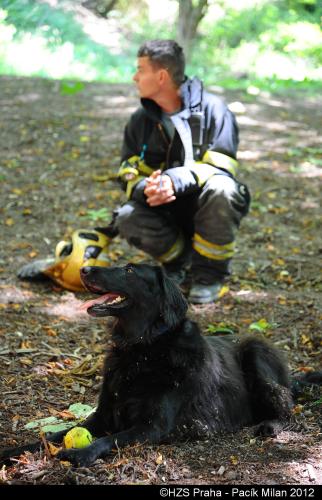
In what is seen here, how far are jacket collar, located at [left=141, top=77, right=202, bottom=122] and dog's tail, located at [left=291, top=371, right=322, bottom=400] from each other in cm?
225

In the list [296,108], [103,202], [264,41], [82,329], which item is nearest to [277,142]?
[296,108]

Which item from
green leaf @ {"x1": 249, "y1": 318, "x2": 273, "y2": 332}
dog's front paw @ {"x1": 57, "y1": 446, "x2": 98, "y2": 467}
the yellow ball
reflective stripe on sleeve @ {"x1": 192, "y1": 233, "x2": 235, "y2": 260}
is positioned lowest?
green leaf @ {"x1": 249, "y1": 318, "x2": 273, "y2": 332}

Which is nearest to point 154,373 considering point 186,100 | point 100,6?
point 186,100

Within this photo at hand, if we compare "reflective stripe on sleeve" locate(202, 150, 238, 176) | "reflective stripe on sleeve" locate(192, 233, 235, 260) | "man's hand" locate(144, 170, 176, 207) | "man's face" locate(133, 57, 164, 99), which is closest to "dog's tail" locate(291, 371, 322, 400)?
"reflective stripe on sleeve" locate(192, 233, 235, 260)

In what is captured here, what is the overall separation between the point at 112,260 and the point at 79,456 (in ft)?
10.7

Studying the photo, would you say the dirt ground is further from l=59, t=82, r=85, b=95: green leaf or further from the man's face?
the man's face

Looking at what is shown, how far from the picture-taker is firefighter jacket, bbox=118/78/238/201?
4.83m

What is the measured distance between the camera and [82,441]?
291 centimetres

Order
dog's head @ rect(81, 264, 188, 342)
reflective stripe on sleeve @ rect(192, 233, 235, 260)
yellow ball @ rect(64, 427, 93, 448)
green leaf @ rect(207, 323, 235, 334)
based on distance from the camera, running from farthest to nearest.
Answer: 1. reflective stripe on sleeve @ rect(192, 233, 235, 260)
2. green leaf @ rect(207, 323, 235, 334)
3. dog's head @ rect(81, 264, 188, 342)
4. yellow ball @ rect(64, 427, 93, 448)

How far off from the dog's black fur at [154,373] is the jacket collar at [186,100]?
2.13 m

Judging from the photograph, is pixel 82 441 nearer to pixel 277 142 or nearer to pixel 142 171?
pixel 142 171

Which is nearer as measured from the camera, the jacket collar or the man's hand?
the man's hand

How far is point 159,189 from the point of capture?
184 inches

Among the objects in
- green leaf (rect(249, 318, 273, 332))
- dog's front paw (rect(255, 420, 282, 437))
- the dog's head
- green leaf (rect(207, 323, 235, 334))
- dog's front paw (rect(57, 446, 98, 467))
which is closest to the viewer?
dog's front paw (rect(57, 446, 98, 467))
